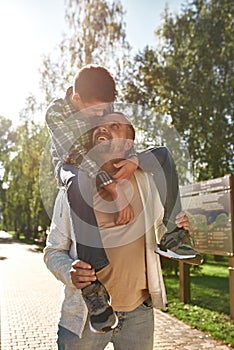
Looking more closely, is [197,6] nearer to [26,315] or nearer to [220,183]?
[220,183]

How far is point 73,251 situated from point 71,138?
509mm

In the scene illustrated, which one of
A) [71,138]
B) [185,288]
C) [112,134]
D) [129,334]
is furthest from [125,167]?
[185,288]

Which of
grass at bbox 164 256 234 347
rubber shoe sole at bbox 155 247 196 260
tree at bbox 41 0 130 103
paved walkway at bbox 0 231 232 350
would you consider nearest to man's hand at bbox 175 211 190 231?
rubber shoe sole at bbox 155 247 196 260

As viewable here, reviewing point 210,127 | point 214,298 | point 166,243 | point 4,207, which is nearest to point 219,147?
point 210,127

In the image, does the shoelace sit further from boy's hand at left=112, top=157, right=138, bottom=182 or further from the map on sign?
the map on sign

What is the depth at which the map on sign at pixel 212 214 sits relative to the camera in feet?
24.7

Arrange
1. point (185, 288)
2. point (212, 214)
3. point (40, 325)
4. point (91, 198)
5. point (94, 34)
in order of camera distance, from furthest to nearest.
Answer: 1. point (94, 34)
2. point (185, 288)
3. point (212, 214)
4. point (40, 325)
5. point (91, 198)

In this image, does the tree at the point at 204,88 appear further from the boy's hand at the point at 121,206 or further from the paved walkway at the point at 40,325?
the boy's hand at the point at 121,206

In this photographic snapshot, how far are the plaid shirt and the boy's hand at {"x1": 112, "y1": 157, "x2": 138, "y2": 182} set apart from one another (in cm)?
5

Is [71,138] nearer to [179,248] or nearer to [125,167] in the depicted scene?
[125,167]

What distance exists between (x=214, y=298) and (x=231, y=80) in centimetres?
987

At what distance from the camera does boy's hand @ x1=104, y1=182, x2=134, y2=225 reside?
1906mm

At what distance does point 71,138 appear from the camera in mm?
2090

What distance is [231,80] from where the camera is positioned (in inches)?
680
